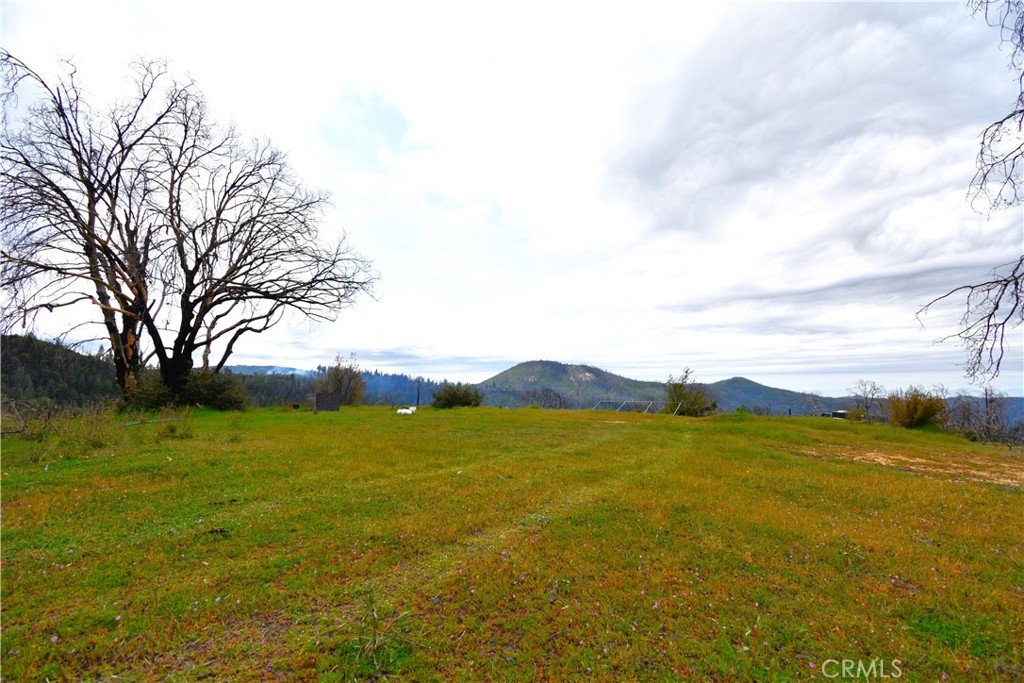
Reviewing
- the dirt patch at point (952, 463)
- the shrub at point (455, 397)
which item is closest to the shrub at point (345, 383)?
the shrub at point (455, 397)

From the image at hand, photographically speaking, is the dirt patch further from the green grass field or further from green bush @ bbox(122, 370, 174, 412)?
green bush @ bbox(122, 370, 174, 412)

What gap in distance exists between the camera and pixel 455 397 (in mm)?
32719

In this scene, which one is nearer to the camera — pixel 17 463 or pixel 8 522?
pixel 8 522

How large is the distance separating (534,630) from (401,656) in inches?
44.7

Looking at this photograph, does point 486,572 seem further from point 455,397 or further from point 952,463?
point 455,397

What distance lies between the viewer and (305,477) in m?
8.27

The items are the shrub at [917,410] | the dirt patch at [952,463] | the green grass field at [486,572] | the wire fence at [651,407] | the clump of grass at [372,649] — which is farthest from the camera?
the wire fence at [651,407]

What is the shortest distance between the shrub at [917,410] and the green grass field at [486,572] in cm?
1729

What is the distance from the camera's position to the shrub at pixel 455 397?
3244cm

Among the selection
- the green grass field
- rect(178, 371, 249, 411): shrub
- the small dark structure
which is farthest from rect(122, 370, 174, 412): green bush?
the green grass field

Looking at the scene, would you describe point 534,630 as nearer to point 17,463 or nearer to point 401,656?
point 401,656

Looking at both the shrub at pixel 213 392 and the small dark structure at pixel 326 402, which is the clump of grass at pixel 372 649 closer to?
the shrub at pixel 213 392

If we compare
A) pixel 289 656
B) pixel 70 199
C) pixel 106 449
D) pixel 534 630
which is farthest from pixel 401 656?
pixel 70 199

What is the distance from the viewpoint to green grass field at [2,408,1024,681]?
3.19 metres
